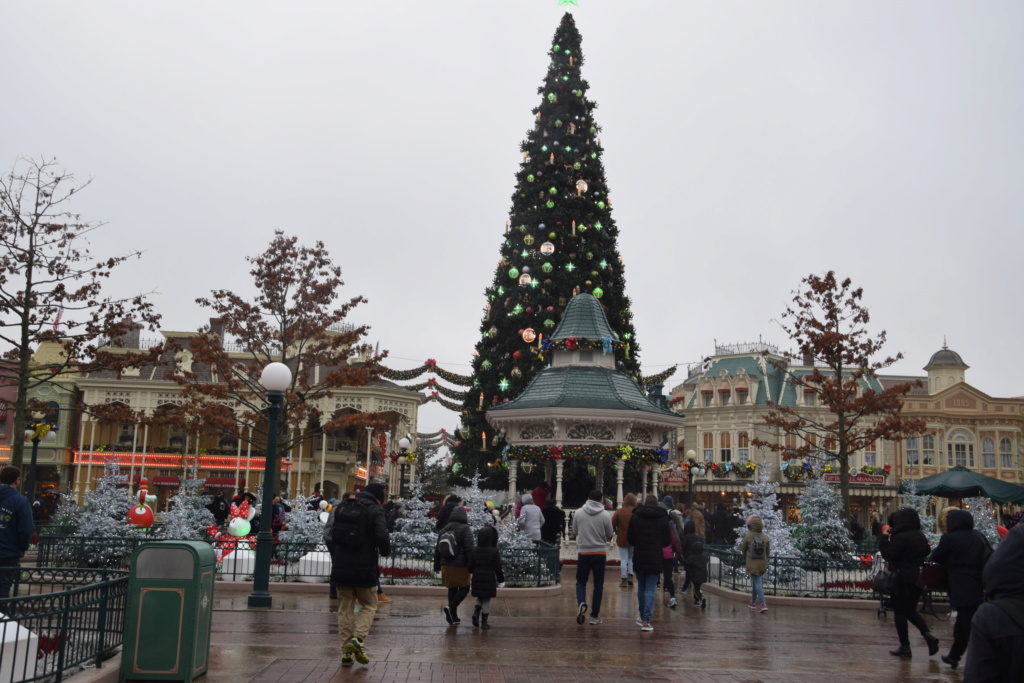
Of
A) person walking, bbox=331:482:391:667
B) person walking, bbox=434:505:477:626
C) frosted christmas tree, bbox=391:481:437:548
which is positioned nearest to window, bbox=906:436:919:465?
frosted christmas tree, bbox=391:481:437:548

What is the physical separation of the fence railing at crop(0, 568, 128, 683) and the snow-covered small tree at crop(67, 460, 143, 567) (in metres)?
7.71

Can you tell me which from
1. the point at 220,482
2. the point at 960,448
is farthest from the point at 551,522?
the point at 960,448

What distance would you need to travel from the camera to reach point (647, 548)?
1242 centimetres

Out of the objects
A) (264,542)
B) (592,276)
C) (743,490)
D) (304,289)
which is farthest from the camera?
(743,490)

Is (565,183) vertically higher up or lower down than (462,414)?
higher up

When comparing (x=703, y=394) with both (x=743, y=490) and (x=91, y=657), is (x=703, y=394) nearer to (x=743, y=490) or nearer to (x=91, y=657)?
(x=743, y=490)

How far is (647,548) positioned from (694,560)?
11.5 feet

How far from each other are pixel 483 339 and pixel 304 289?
7.90 meters

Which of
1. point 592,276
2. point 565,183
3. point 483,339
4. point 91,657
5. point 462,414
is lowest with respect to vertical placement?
point 91,657

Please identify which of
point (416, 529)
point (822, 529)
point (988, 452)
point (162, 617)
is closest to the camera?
point (162, 617)

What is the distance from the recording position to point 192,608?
7.46m

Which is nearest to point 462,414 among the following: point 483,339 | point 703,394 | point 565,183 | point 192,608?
point 483,339

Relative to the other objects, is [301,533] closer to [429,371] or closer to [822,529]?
[822,529]

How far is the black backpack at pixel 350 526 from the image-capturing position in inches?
361
